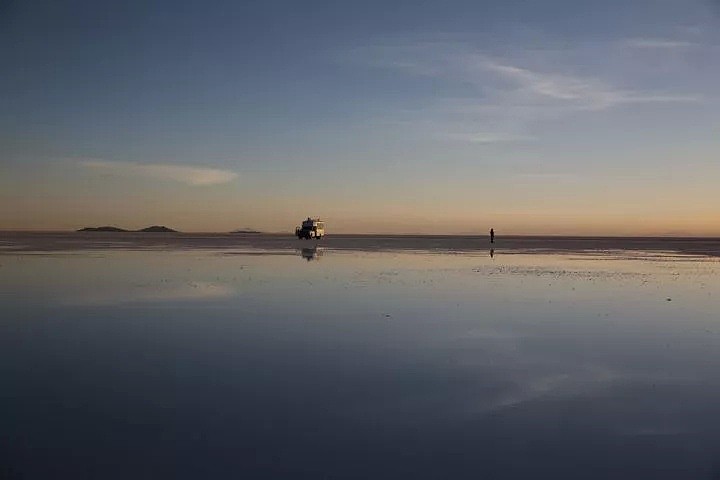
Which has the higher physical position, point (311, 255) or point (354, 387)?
point (311, 255)

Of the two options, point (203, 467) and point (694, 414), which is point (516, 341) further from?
point (203, 467)

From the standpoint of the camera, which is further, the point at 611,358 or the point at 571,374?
the point at 611,358

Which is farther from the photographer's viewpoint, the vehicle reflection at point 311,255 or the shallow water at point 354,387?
the vehicle reflection at point 311,255

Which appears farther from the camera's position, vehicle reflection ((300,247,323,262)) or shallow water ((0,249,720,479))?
vehicle reflection ((300,247,323,262))

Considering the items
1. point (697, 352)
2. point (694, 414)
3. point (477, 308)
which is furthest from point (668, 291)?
point (694, 414)

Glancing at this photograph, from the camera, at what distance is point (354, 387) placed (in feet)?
31.7

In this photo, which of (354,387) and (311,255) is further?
(311,255)

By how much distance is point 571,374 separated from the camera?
1085cm

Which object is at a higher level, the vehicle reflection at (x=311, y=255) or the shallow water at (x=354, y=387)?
the vehicle reflection at (x=311, y=255)

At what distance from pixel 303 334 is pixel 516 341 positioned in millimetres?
4651

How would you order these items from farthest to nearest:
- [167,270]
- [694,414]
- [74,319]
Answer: [167,270] < [74,319] < [694,414]

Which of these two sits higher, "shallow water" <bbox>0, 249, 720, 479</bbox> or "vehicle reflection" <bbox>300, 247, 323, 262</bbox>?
"vehicle reflection" <bbox>300, 247, 323, 262</bbox>

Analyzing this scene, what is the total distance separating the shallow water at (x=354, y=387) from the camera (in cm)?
686

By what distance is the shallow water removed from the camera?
6.86m
